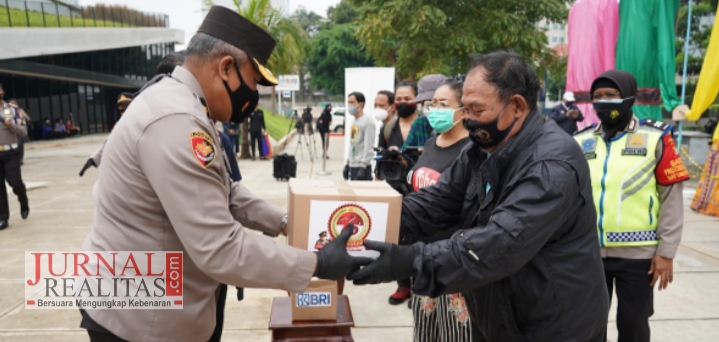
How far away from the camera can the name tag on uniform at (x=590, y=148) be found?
2.94 metres

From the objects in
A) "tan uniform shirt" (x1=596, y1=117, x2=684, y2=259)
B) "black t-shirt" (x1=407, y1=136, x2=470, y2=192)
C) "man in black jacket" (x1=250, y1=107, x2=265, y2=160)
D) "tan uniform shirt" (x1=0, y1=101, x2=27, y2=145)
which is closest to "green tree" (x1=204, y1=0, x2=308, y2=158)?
"man in black jacket" (x1=250, y1=107, x2=265, y2=160)

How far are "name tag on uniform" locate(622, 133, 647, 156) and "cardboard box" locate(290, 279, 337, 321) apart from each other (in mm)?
1802

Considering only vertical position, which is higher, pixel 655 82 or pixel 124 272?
pixel 655 82

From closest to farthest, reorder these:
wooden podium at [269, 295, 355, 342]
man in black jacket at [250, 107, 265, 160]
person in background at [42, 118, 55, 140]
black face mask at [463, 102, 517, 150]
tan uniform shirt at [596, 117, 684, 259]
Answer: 1. black face mask at [463, 102, 517, 150]
2. tan uniform shirt at [596, 117, 684, 259]
3. wooden podium at [269, 295, 355, 342]
4. man in black jacket at [250, 107, 265, 160]
5. person in background at [42, 118, 55, 140]

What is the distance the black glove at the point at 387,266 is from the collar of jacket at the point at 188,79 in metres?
0.82

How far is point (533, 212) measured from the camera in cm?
162

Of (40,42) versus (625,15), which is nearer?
(625,15)

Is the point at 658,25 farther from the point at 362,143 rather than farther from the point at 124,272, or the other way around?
the point at 124,272

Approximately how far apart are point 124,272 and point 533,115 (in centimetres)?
152

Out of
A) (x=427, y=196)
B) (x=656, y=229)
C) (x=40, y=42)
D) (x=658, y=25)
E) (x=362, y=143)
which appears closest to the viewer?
(x=427, y=196)

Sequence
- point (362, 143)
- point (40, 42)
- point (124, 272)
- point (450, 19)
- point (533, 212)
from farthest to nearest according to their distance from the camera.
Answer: point (40, 42) < point (450, 19) < point (362, 143) < point (124, 272) < point (533, 212)

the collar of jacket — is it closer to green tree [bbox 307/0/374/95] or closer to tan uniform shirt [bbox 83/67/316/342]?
tan uniform shirt [bbox 83/67/316/342]

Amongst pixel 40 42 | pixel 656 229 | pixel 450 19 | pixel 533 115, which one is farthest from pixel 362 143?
pixel 40 42

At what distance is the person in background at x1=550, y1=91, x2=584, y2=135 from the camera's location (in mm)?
8625
